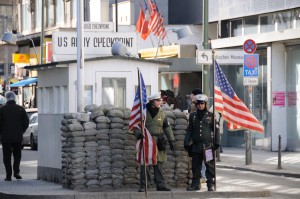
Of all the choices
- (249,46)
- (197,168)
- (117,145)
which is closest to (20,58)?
(249,46)

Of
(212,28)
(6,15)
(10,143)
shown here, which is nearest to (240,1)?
(212,28)

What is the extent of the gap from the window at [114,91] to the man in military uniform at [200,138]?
2.30m

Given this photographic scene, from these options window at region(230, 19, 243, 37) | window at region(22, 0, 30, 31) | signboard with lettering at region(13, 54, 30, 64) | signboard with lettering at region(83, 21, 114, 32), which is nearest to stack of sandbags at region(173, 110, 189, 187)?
signboard with lettering at region(83, 21, 114, 32)

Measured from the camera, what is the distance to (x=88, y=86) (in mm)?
20578

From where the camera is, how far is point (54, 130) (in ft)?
69.7

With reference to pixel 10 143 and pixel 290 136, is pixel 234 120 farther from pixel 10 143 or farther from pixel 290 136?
pixel 290 136

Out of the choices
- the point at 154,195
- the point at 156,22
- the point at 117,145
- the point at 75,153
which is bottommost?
the point at 154,195

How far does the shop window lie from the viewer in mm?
38094

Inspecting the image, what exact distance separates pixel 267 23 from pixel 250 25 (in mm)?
1316

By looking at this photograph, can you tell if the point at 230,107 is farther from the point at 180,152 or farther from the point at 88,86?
the point at 88,86

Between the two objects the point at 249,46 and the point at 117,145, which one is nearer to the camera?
the point at 117,145

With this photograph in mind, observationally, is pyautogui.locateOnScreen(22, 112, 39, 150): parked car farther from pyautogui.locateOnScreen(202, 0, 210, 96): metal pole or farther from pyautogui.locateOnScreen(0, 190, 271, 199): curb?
pyautogui.locateOnScreen(0, 190, 271, 199): curb

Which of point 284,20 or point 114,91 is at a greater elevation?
point 284,20

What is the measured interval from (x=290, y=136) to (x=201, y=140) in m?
18.1
